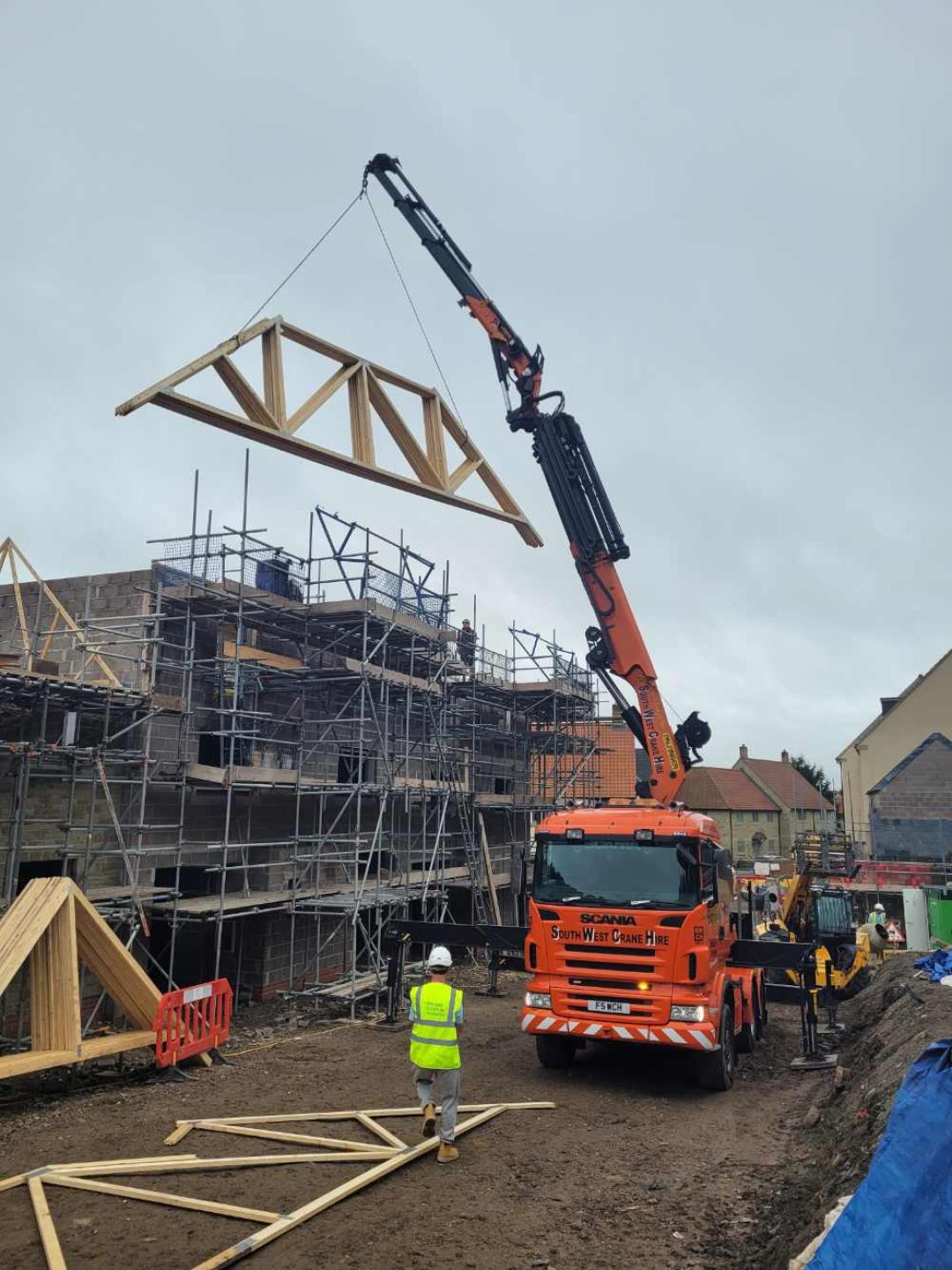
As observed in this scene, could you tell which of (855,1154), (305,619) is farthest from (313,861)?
(855,1154)

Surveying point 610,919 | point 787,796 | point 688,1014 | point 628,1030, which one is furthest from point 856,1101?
point 787,796

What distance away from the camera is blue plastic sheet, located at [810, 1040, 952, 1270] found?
3.48 metres

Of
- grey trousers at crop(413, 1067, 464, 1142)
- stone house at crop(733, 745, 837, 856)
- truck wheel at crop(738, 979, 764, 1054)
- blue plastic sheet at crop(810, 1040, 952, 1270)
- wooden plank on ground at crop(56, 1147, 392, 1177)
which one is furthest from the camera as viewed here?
stone house at crop(733, 745, 837, 856)

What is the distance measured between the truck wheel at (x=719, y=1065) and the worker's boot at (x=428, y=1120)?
11.0ft

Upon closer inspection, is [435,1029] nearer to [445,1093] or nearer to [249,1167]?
[445,1093]

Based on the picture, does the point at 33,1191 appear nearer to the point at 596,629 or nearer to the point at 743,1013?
the point at 743,1013

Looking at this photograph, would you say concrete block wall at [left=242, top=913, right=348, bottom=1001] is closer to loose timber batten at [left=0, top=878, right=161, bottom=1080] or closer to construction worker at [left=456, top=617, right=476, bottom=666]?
loose timber batten at [left=0, top=878, right=161, bottom=1080]

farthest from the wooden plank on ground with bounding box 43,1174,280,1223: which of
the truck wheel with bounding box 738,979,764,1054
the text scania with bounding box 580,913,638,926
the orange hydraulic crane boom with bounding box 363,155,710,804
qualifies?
the orange hydraulic crane boom with bounding box 363,155,710,804

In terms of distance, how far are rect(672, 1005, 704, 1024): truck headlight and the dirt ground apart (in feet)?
2.89

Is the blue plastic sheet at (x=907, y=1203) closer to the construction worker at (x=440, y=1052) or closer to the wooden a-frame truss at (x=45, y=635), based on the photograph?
the construction worker at (x=440, y=1052)

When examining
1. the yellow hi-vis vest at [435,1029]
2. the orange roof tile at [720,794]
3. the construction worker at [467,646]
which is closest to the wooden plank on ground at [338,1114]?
the yellow hi-vis vest at [435,1029]

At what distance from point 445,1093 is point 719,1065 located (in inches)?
144

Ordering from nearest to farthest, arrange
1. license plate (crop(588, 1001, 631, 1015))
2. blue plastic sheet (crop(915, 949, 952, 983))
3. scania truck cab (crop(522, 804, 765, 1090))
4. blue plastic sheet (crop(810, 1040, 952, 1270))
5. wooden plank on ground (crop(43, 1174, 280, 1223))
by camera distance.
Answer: blue plastic sheet (crop(810, 1040, 952, 1270)) → wooden plank on ground (crop(43, 1174, 280, 1223)) → scania truck cab (crop(522, 804, 765, 1090)) → license plate (crop(588, 1001, 631, 1015)) → blue plastic sheet (crop(915, 949, 952, 983))

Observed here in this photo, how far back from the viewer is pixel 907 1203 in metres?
3.67
